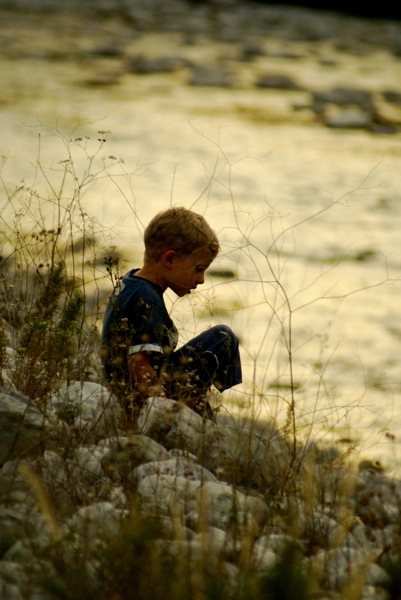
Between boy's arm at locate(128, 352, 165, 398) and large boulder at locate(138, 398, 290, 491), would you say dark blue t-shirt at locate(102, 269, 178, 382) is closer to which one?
boy's arm at locate(128, 352, 165, 398)

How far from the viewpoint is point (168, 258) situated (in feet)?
12.3

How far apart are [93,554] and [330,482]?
→ 1128mm

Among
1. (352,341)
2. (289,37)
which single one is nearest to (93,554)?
(352,341)

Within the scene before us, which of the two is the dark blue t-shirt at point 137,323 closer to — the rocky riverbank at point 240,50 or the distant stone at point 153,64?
the rocky riverbank at point 240,50


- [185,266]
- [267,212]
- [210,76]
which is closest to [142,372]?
[185,266]

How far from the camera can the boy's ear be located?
3746 mm

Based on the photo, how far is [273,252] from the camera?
6.94 meters

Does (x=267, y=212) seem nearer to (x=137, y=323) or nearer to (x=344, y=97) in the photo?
(x=137, y=323)

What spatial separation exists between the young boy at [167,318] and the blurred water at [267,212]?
14 centimetres

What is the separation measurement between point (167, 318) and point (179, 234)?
0.33 metres

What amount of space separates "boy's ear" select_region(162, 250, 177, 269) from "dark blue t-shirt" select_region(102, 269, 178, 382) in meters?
0.10

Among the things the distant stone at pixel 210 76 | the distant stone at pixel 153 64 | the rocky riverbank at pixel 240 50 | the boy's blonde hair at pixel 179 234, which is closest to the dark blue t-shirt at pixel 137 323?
the boy's blonde hair at pixel 179 234

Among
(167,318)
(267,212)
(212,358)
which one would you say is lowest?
(212,358)

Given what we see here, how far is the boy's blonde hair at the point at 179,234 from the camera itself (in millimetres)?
3736
